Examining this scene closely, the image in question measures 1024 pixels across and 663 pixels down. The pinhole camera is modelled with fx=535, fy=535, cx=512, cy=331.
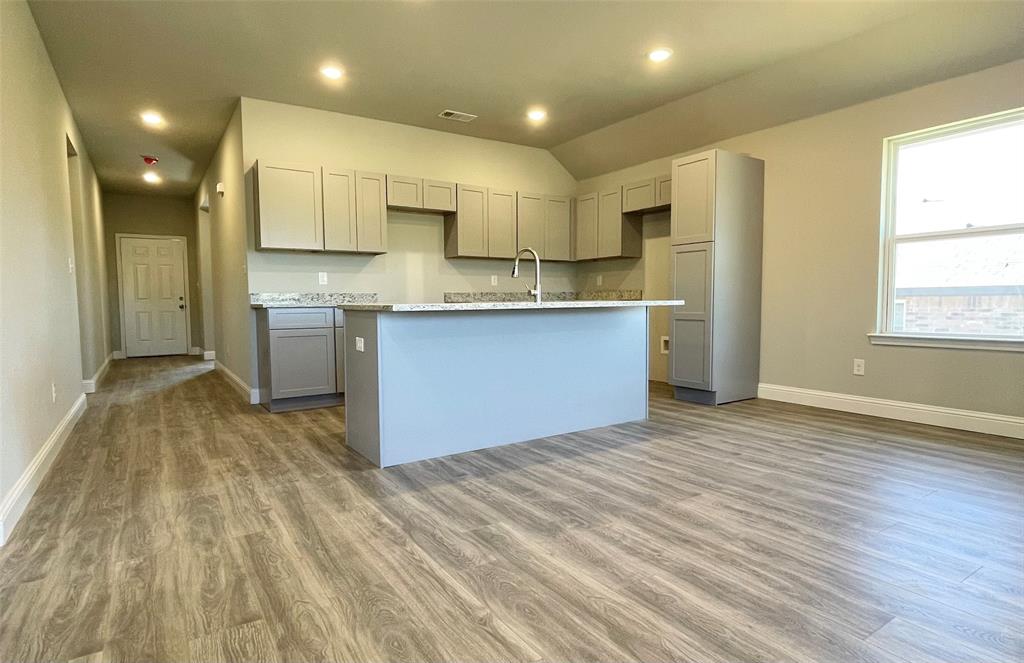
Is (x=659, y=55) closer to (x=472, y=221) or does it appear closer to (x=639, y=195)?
(x=639, y=195)

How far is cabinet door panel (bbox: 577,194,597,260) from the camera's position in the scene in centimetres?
630

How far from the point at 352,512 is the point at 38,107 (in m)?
3.36

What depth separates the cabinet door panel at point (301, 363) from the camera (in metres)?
4.50

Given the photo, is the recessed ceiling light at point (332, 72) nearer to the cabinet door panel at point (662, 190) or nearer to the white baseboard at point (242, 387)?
the white baseboard at point (242, 387)

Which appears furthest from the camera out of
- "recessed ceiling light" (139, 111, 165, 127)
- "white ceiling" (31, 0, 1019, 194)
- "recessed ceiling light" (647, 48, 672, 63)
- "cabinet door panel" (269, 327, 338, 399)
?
"recessed ceiling light" (139, 111, 165, 127)

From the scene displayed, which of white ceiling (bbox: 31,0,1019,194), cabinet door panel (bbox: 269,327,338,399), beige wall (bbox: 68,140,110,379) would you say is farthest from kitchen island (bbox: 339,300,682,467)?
beige wall (bbox: 68,140,110,379)

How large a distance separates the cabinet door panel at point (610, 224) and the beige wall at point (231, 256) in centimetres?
372

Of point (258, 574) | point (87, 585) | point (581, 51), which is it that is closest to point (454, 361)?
point (258, 574)

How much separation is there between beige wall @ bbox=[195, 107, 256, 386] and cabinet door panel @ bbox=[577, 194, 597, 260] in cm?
365

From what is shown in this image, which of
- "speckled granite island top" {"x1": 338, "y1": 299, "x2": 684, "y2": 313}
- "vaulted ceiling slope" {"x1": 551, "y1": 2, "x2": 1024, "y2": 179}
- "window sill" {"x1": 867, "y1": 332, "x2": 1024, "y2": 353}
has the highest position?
"vaulted ceiling slope" {"x1": 551, "y1": 2, "x2": 1024, "y2": 179}

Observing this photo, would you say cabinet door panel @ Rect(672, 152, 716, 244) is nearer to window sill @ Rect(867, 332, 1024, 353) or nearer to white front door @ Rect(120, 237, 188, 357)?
window sill @ Rect(867, 332, 1024, 353)

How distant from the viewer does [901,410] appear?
13.5ft

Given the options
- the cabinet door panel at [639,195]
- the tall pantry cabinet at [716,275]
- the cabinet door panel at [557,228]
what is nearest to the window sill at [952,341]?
the tall pantry cabinet at [716,275]

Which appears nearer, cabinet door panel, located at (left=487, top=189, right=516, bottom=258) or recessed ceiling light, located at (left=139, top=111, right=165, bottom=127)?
recessed ceiling light, located at (left=139, top=111, right=165, bottom=127)
